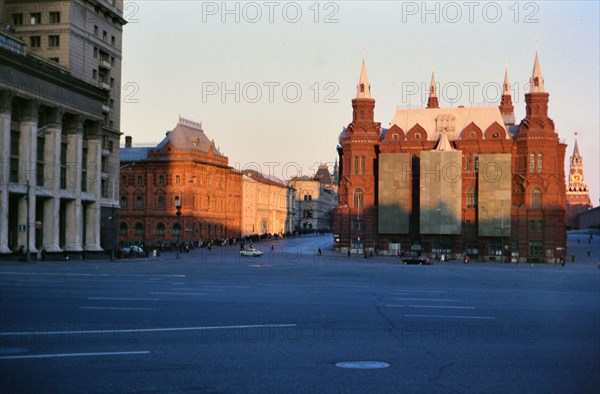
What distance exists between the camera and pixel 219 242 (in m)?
115

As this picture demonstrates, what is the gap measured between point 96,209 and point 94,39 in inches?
687

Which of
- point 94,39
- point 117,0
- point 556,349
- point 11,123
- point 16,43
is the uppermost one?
point 117,0

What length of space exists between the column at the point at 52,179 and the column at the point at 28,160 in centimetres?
320

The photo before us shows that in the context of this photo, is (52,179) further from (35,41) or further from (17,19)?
(17,19)

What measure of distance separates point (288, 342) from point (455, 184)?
93577 millimetres

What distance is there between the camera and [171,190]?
121 meters

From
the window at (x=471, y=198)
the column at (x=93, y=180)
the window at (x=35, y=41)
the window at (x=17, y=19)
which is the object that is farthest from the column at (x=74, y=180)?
the window at (x=471, y=198)

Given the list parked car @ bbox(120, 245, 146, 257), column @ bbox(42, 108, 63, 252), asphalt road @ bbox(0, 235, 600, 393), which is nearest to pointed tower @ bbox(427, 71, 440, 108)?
parked car @ bbox(120, 245, 146, 257)

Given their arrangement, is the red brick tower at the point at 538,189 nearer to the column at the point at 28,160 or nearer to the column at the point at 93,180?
the column at the point at 93,180

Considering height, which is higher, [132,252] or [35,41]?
[35,41]

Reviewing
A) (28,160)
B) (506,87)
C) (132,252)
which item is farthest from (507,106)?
(28,160)

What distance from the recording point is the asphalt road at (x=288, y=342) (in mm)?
11445

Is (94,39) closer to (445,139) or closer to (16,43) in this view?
(16,43)

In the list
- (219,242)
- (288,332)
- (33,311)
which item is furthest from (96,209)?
(288,332)
